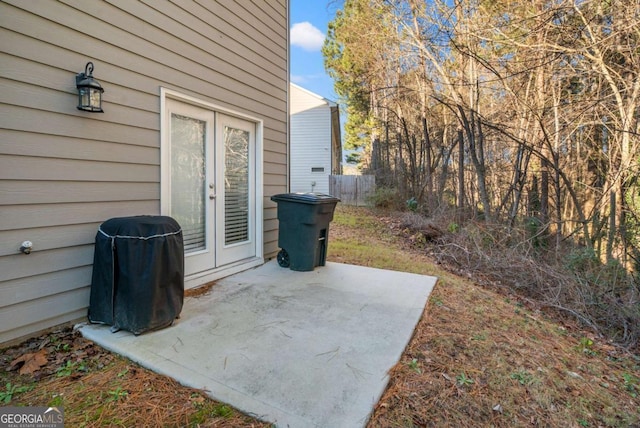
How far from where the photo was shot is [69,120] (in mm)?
2383

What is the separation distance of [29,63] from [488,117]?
25.3 ft

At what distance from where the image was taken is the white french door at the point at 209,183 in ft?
10.8

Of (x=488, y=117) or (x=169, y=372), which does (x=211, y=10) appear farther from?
(x=488, y=117)

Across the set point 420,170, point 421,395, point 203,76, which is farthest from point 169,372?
point 420,170

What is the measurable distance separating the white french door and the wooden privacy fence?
31.4ft

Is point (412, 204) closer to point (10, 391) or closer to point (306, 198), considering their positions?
point (306, 198)

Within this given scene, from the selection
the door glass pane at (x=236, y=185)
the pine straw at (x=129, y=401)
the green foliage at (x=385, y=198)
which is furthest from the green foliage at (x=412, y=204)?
the pine straw at (x=129, y=401)

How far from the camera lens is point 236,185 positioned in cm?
411

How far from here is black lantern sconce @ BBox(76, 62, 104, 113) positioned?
2.38m

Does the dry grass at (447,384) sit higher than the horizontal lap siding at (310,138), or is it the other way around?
the horizontal lap siding at (310,138)

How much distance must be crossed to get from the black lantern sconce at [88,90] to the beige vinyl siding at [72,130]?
6cm

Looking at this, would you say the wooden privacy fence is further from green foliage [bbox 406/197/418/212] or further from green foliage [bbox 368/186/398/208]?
green foliage [bbox 406/197/418/212]

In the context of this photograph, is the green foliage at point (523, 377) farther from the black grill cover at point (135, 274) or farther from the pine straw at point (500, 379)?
the black grill cover at point (135, 274)

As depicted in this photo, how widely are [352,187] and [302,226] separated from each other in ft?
33.3
